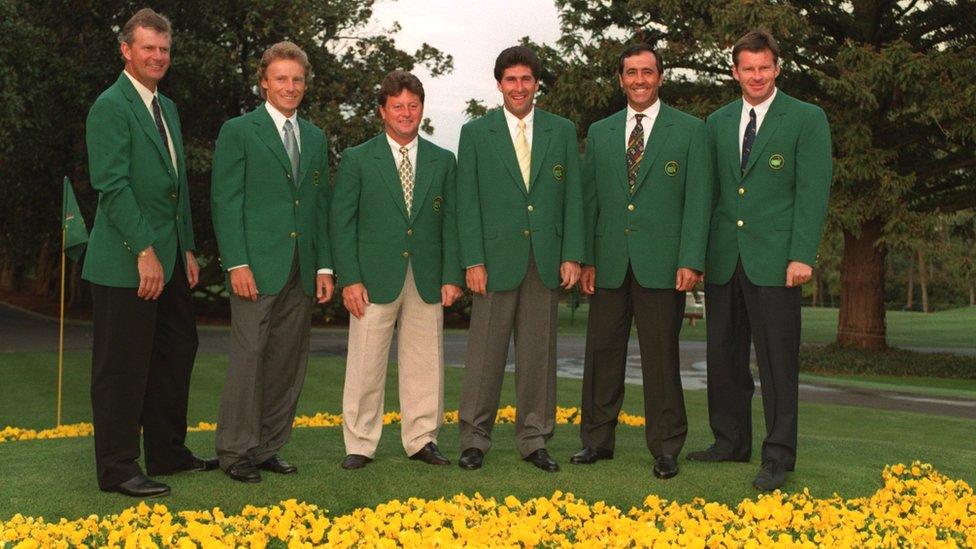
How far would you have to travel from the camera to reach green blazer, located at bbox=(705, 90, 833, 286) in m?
5.78

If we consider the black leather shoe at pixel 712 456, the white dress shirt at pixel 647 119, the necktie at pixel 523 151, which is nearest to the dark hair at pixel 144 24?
the necktie at pixel 523 151

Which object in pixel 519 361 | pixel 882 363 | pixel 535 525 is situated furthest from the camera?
pixel 882 363

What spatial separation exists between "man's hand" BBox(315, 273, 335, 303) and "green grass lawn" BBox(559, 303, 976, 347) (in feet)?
86.0

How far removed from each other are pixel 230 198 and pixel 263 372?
102cm

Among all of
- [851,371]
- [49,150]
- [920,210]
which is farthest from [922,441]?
[49,150]

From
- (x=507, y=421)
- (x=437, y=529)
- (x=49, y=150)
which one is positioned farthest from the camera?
(x=49, y=150)

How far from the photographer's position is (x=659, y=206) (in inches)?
233

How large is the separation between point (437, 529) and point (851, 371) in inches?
700

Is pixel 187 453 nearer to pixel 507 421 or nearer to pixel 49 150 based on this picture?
pixel 507 421

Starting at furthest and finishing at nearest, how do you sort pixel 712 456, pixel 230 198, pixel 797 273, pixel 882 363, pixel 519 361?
pixel 882 363
pixel 712 456
pixel 519 361
pixel 797 273
pixel 230 198

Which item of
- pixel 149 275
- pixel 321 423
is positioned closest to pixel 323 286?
pixel 149 275

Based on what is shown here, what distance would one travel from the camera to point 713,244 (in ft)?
19.8

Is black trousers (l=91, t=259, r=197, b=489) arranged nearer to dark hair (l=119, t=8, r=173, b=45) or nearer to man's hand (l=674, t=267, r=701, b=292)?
dark hair (l=119, t=8, r=173, b=45)

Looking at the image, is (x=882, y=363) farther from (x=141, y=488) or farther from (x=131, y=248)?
(x=131, y=248)
